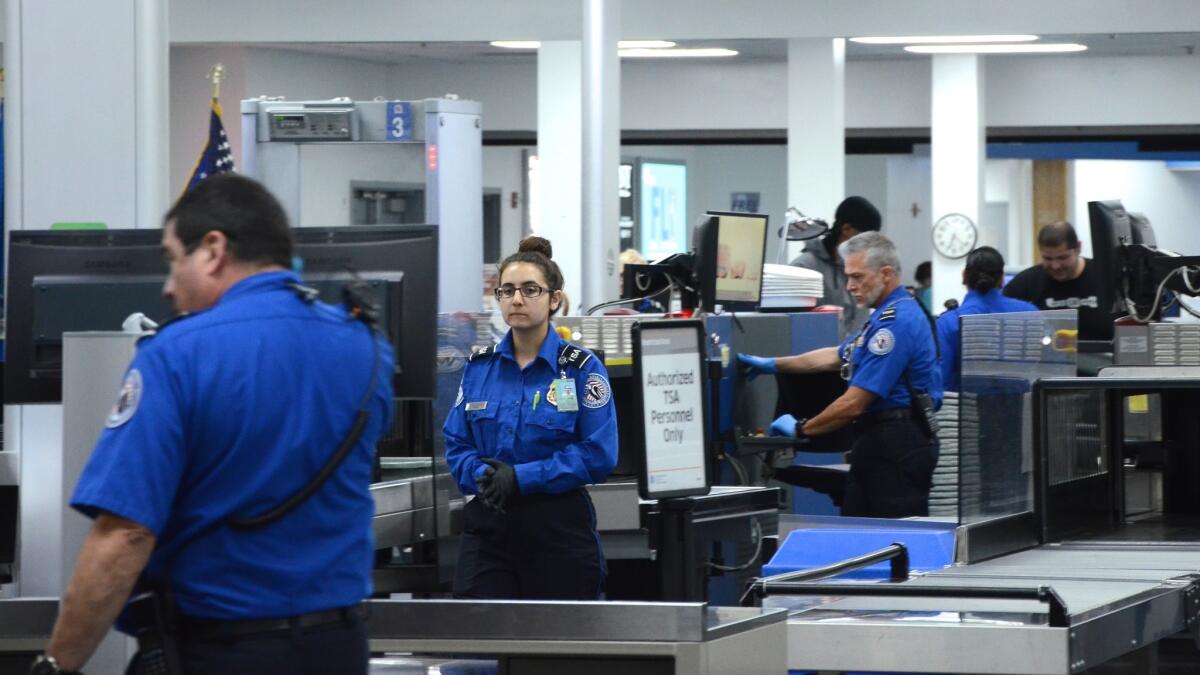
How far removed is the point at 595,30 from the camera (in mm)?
10281

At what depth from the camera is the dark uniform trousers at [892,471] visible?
604 cm

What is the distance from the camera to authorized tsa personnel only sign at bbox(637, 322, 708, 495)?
4.39 meters

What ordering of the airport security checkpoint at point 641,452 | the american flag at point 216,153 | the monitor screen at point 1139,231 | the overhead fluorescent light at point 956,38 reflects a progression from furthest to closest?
the overhead fluorescent light at point 956,38
the american flag at point 216,153
the monitor screen at point 1139,231
the airport security checkpoint at point 641,452

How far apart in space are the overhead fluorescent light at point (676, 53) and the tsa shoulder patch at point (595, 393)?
10.2 meters

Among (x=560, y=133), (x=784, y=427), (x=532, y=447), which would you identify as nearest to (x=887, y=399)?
(x=784, y=427)

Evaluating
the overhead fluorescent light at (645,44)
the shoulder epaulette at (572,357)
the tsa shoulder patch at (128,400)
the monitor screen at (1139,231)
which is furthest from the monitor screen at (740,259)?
the overhead fluorescent light at (645,44)

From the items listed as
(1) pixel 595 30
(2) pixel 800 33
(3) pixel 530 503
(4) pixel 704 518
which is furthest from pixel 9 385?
(2) pixel 800 33

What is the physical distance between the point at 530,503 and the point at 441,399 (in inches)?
25.3

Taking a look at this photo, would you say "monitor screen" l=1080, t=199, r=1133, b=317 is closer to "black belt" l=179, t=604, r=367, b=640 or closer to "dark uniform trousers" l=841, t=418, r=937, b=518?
"dark uniform trousers" l=841, t=418, r=937, b=518

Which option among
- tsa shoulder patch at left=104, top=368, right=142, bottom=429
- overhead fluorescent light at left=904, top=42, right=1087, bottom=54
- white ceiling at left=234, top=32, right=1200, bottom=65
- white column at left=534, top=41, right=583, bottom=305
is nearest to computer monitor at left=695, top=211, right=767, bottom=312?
tsa shoulder patch at left=104, top=368, right=142, bottom=429

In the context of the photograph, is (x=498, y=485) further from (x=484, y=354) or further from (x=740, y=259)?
(x=740, y=259)

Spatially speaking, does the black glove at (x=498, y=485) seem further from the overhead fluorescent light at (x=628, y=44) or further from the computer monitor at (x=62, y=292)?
the overhead fluorescent light at (x=628, y=44)

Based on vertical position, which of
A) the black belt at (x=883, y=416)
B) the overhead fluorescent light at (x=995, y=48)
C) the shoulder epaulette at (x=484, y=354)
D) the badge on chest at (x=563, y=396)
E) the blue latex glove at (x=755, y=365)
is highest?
the overhead fluorescent light at (x=995, y=48)

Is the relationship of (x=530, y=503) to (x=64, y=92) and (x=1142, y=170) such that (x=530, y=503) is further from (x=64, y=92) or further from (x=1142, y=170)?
(x=1142, y=170)
